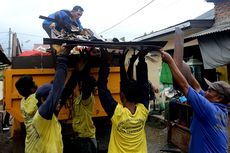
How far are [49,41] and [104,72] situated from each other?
29.3 inches

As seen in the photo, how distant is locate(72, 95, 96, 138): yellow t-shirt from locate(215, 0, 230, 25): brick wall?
807cm

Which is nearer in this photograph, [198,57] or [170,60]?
[170,60]

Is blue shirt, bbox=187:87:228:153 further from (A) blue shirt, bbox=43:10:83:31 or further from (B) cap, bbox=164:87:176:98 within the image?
(B) cap, bbox=164:87:176:98

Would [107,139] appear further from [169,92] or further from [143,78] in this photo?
[169,92]

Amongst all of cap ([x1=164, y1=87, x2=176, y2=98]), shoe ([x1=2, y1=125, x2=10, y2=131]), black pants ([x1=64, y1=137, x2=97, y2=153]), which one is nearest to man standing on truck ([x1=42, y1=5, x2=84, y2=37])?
black pants ([x1=64, y1=137, x2=97, y2=153])

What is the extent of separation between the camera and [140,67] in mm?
3598

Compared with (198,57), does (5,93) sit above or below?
below

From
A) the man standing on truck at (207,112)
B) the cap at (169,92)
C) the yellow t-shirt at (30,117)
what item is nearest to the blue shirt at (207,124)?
the man standing on truck at (207,112)

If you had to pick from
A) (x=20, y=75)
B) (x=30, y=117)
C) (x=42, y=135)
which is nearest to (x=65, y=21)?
(x=20, y=75)

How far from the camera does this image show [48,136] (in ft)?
10.4

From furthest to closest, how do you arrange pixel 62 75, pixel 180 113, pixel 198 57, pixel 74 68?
pixel 198 57, pixel 180 113, pixel 74 68, pixel 62 75

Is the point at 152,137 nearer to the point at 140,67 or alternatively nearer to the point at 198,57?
the point at 198,57

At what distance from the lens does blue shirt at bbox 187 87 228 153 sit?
9.89 ft

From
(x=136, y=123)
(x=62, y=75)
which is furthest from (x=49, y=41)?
(x=136, y=123)
